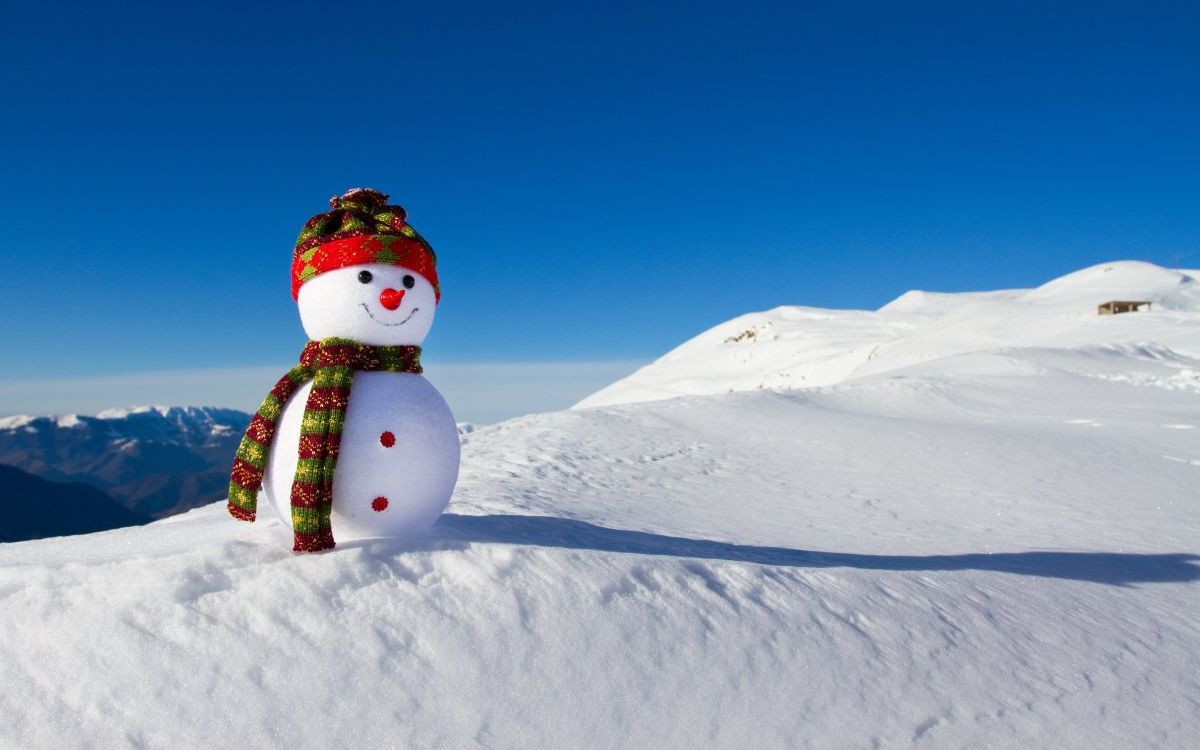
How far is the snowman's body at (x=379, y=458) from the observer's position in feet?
10.8

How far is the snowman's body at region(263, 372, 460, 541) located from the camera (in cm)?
329

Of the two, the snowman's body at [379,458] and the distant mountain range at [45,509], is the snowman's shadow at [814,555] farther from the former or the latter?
the distant mountain range at [45,509]

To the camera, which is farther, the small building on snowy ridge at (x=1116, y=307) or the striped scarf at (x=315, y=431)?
the small building on snowy ridge at (x=1116, y=307)

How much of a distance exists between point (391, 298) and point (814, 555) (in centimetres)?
290

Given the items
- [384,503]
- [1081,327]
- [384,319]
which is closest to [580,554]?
[384,503]

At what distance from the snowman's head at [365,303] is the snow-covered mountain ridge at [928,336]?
57.7 feet

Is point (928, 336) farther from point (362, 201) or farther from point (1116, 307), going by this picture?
point (362, 201)

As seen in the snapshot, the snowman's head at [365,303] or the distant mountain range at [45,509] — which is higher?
the snowman's head at [365,303]

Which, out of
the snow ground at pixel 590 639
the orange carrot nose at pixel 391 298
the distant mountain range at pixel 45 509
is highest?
the orange carrot nose at pixel 391 298

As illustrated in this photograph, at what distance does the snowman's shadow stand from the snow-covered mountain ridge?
13.5m

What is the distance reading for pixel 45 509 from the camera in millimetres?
135000

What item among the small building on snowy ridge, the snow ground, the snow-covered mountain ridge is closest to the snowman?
the snow ground

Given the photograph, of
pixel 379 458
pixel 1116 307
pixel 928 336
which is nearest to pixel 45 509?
pixel 928 336

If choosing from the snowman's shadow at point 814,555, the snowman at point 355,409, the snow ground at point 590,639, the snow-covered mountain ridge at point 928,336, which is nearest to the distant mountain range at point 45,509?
the snow-covered mountain ridge at point 928,336
